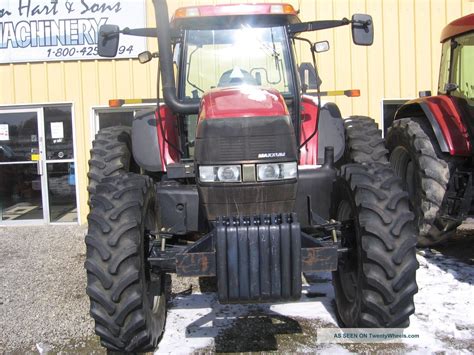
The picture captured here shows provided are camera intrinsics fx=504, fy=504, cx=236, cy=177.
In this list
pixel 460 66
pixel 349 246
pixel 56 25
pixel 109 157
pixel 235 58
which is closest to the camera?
pixel 349 246

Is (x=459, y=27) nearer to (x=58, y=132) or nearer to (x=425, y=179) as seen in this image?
(x=425, y=179)

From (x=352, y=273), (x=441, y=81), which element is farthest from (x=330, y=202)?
(x=441, y=81)

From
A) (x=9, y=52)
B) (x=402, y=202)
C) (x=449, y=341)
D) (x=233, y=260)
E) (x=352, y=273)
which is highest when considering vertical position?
(x=9, y=52)

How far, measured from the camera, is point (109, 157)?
4.57 metres

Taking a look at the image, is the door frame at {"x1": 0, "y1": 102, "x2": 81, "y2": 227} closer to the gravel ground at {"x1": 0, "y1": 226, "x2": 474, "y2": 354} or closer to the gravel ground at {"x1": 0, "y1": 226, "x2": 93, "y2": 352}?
the gravel ground at {"x1": 0, "y1": 226, "x2": 93, "y2": 352}

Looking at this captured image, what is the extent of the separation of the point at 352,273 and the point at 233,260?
103 centimetres

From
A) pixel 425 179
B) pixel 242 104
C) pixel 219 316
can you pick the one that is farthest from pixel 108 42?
pixel 425 179

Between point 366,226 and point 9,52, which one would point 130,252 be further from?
point 9,52

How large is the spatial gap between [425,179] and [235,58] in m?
2.45

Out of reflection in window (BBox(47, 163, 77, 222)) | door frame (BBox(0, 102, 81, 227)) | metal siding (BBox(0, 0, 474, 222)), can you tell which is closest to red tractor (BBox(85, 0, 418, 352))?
metal siding (BBox(0, 0, 474, 222))

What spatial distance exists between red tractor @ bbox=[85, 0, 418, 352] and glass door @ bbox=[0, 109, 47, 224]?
195 inches

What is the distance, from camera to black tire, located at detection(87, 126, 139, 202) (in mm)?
4484

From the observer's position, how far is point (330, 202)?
3.66m

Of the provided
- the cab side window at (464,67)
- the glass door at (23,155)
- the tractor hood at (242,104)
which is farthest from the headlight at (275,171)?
the glass door at (23,155)
